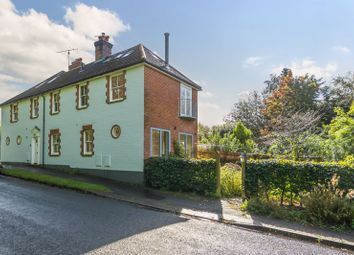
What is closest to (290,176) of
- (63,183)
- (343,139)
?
(343,139)

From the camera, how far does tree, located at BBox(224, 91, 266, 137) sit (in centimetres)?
4122

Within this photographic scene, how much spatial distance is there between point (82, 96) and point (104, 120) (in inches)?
114

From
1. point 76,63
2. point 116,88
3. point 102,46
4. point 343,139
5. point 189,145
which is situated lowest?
point 189,145

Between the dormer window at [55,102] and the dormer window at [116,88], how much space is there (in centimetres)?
554

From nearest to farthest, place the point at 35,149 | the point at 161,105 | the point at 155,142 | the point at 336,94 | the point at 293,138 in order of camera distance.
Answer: the point at 155,142, the point at 161,105, the point at 293,138, the point at 35,149, the point at 336,94

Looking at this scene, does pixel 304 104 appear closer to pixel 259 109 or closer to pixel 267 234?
pixel 259 109

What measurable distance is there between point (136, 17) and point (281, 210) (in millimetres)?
10294

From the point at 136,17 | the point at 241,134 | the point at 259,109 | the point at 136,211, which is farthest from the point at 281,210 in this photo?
the point at 259,109

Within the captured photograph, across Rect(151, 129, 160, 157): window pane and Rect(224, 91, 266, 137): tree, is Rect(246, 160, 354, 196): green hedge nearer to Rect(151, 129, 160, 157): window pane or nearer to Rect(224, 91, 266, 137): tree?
Rect(151, 129, 160, 157): window pane

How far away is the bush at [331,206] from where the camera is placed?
22.2 ft

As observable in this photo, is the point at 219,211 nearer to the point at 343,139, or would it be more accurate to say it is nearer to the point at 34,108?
the point at 343,139

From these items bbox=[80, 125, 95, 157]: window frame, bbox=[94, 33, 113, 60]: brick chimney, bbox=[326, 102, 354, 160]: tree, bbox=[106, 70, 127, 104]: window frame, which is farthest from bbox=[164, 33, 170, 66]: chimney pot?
bbox=[326, 102, 354, 160]: tree

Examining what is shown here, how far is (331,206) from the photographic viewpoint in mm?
6945

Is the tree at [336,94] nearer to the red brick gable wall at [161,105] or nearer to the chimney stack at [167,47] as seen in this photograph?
the red brick gable wall at [161,105]
